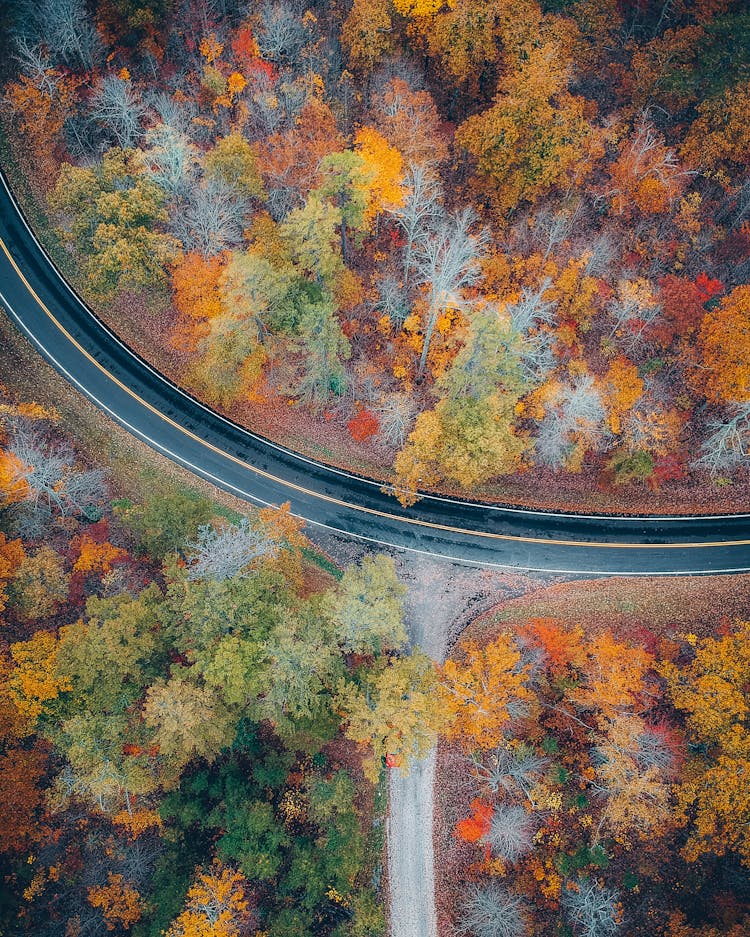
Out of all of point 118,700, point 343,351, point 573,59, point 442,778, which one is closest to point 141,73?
point 343,351

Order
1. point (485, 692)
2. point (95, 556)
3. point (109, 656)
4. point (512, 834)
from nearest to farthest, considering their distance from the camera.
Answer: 1. point (109, 656)
2. point (485, 692)
3. point (512, 834)
4. point (95, 556)

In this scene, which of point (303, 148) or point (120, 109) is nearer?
point (120, 109)

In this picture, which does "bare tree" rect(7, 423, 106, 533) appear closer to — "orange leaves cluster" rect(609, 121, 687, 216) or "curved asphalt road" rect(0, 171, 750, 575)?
"curved asphalt road" rect(0, 171, 750, 575)

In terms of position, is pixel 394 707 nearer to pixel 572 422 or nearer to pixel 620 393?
pixel 572 422

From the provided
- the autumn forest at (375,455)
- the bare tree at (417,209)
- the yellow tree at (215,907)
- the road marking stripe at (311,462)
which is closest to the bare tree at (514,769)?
the autumn forest at (375,455)

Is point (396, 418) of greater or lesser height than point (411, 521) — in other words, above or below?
above

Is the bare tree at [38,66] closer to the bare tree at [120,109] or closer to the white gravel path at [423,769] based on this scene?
the bare tree at [120,109]

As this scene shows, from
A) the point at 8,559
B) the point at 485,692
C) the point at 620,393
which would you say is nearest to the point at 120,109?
the point at 8,559

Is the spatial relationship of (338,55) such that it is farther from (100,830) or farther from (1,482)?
(100,830)
